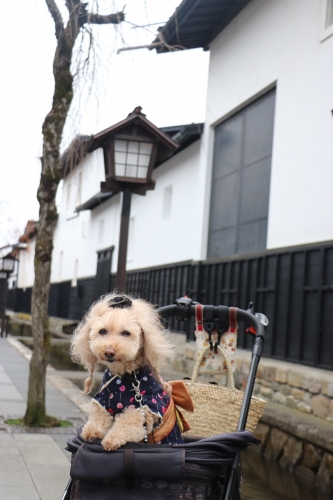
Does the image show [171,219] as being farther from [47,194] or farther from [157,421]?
[157,421]

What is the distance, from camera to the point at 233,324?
3855 mm

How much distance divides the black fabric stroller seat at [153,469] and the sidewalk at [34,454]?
232 cm

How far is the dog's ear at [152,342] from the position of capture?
2.92 m

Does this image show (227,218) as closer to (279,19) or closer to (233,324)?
(279,19)

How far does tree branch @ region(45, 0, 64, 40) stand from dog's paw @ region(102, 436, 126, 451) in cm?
591

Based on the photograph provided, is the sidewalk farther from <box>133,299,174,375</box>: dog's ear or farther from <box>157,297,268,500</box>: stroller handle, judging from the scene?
<box>133,299,174,375</box>: dog's ear

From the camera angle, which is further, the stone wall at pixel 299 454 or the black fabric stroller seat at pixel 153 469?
the stone wall at pixel 299 454

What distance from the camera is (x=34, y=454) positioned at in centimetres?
610

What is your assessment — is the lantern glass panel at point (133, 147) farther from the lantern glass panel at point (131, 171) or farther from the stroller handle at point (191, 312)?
the stroller handle at point (191, 312)

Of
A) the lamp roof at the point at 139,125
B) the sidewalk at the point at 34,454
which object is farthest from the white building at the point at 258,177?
the sidewalk at the point at 34,454

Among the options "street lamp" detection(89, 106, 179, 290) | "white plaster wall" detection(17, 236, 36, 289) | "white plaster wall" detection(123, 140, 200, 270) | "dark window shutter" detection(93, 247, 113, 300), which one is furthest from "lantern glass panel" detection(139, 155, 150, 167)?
"white plaster wall" detection(17, 236, 36, 289)

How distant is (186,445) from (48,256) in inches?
207

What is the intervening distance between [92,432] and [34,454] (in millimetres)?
3581

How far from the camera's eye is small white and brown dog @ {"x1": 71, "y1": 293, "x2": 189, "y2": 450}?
2779mm
